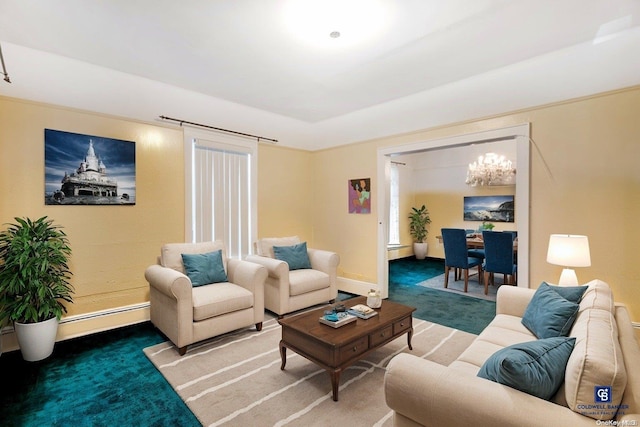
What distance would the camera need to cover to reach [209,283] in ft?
11.2

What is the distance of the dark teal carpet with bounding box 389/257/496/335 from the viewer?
146 inches

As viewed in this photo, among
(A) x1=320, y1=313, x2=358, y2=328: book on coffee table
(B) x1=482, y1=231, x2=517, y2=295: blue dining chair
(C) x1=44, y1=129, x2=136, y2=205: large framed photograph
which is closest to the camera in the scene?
(A) x1=320, y1=313, x2=358, y2=328: book on coffee table

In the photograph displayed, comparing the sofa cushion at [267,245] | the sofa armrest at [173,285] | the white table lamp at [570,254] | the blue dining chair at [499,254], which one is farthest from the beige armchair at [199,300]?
the blue dining chair at [499,254]

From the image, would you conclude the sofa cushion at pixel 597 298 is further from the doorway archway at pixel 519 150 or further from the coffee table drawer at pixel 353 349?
the coffee table drawer at pixel 353 349

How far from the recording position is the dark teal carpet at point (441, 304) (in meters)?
3.70

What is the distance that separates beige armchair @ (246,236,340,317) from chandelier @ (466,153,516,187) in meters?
4.17

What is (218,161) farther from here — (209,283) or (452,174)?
(452,174)

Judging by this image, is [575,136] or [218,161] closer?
[575,136]

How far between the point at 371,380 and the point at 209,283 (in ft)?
6.63

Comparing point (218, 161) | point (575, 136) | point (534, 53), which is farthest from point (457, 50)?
point (218, 161)

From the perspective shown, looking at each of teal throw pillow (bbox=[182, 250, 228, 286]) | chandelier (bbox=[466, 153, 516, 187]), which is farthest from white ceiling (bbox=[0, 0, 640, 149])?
chandelier (bbox=[466, 153, 516, 187])

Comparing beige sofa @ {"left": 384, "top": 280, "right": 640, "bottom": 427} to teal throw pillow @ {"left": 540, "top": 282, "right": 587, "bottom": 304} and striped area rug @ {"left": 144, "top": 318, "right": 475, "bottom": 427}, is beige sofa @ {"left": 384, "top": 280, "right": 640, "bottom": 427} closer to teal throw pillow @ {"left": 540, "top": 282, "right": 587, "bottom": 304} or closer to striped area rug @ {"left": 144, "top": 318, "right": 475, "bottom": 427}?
teal throw pillow @ {"left": 540, "top": 282, "right": 587, "bottom": 304}

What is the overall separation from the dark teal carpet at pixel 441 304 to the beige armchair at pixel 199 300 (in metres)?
2.14

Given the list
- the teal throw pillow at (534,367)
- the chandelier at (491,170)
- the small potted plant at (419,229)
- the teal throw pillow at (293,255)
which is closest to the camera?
the teal throw pillow at (534,367)
